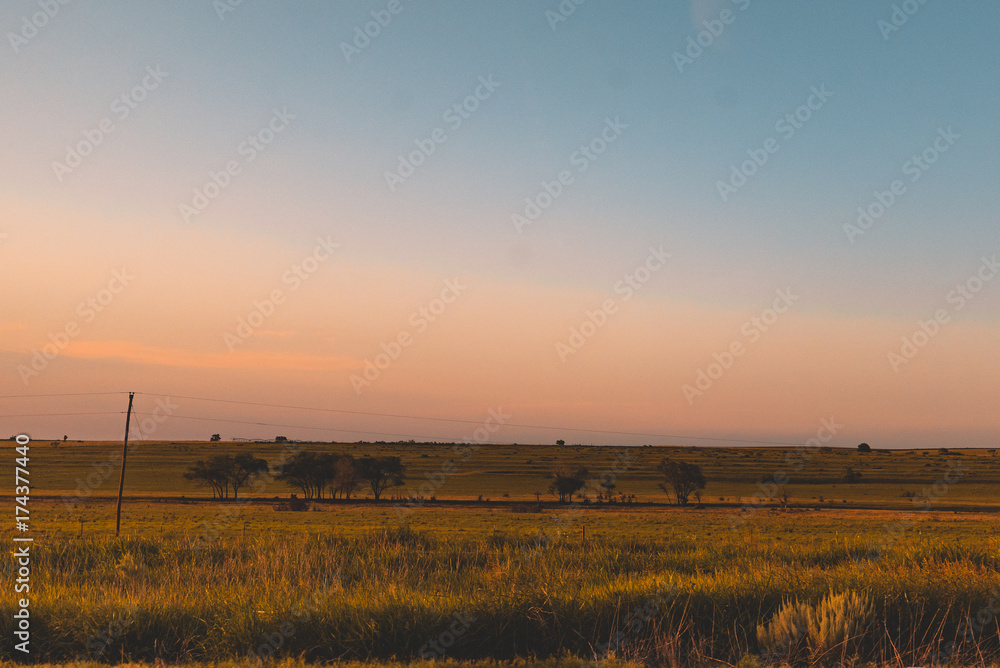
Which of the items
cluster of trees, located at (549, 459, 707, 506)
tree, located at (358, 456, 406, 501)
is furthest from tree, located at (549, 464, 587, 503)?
tree, located at (358, 456, 406, 501)

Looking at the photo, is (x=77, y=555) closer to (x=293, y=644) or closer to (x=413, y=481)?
(x=293, y=644)

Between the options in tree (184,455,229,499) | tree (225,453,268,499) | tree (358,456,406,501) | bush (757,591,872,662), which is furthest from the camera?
tree (358,456,406,501)

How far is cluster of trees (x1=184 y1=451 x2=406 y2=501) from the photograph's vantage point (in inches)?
4294

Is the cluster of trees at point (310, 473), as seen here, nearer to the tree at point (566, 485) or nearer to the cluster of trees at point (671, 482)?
the tree at point (566, 485)

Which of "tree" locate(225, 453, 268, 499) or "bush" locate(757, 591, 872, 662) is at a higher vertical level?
"bush" locate(757, 591, 872, 662)

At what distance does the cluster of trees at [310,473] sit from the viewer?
109062 mm

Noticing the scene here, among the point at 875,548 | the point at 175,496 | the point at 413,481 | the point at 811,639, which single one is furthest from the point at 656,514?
the point at 811,639

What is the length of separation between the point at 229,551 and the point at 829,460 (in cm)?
19380

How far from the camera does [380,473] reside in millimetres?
112688

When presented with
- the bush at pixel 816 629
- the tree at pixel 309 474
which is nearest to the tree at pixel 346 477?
the tree at pixel 309 474

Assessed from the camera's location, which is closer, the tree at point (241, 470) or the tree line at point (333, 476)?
the tree line at point (333, 476)

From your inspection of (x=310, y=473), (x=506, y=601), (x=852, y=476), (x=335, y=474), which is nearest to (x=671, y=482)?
(x=852, y=476)

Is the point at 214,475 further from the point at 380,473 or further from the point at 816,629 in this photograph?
the point at 816,629

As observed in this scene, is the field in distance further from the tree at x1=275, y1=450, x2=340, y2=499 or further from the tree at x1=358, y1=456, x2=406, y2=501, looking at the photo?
the tree at x1=275, y1=450, x2=340, y2=499
